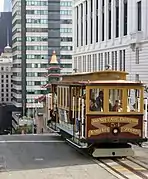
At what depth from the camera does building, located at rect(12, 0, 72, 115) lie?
363ft

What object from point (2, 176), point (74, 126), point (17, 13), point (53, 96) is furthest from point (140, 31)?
point (17, 13)

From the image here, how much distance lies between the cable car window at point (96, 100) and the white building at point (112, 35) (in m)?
37.1

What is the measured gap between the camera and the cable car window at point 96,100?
15.5m

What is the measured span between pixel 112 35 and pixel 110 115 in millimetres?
50305

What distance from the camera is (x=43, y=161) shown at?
15.2 metres

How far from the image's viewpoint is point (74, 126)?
1678cm

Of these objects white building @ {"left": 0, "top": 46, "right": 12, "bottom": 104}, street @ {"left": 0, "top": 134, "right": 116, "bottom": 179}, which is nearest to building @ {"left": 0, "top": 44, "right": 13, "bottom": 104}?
white building @ {"left": 0, "top": 46, "right": 12, "bottom": 104}

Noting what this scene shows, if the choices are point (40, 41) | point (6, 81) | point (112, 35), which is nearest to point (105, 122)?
point (112, 35)

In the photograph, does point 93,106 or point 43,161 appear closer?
point 43,161

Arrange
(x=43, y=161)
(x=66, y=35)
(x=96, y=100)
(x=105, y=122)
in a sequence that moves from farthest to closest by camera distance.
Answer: (x=66, y=35) < (x=96, y=100) < (x=105, y=122) < (x=43, y=161)

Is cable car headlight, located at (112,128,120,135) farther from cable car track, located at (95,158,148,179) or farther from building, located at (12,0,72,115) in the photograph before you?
building, located at (12,0,72,115)

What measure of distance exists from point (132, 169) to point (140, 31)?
41419 millimetres

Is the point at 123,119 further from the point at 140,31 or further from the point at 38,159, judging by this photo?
the point at 140,31

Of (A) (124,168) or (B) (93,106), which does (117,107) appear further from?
(A) (124,168)
